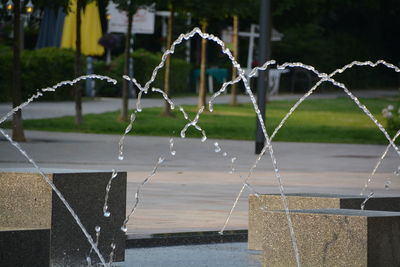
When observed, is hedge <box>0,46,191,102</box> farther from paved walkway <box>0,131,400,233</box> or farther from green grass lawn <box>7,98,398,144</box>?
paved walkway <box>0,131,400,233</box>

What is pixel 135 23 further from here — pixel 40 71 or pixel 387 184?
pixel 387 184

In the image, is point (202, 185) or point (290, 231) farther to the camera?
point (202, 185)

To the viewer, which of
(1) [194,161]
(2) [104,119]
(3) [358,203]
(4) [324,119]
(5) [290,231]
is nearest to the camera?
(5) [290,231]

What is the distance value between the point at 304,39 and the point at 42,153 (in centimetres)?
4030

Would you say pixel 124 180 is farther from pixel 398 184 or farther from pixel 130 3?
pixel 130 3

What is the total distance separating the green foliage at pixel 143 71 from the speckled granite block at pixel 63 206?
31.3 meters

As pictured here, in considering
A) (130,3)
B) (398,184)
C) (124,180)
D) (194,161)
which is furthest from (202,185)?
(130,3)

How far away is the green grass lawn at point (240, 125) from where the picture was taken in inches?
965

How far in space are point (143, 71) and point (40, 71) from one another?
8.22m

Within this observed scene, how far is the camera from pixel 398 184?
1540 cm

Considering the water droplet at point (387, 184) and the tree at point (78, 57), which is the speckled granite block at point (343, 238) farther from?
the tree at point (78, 57)

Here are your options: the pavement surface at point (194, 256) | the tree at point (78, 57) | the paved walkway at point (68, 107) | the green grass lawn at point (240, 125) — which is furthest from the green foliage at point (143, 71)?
the pavement surface at point (194, 256)

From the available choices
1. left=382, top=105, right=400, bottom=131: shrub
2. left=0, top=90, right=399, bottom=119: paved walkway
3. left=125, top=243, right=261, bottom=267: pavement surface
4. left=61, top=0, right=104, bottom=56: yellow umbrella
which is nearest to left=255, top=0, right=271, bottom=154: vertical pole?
left=382, top=105, right=400, bottom=131: shrub

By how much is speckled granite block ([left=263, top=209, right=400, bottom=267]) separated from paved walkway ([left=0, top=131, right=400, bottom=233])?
9.26 feet
